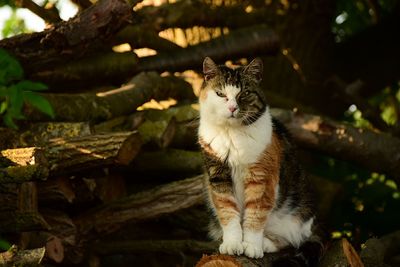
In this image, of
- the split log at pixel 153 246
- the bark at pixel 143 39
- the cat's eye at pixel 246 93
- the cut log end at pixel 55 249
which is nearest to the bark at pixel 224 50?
the bark at pixel 143 39

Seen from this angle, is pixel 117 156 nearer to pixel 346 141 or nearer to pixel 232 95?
pixel 232 95

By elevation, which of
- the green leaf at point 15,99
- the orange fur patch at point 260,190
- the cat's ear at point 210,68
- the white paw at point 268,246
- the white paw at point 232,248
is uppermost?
the cat's ear at point 210,68

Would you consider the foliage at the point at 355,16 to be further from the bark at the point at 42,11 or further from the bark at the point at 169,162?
the bark at the point at 42,11

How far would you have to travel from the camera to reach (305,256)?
4457 millimetres

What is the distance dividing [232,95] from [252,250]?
3.35ft

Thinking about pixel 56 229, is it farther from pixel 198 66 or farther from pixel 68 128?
pixel 198 66

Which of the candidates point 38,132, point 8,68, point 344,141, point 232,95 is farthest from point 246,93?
point 344,141

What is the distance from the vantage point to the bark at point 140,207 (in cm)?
508

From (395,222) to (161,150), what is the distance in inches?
96.9

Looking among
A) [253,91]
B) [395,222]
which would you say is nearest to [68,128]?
[253,91]

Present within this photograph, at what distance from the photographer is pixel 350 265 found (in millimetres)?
4246

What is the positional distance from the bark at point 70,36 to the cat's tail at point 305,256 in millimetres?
2196

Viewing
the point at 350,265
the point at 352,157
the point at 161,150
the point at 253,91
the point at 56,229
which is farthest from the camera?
the point at 352,157

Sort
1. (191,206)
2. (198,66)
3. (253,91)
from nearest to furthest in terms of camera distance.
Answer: (253,91) < (191,206) < (198,66)
